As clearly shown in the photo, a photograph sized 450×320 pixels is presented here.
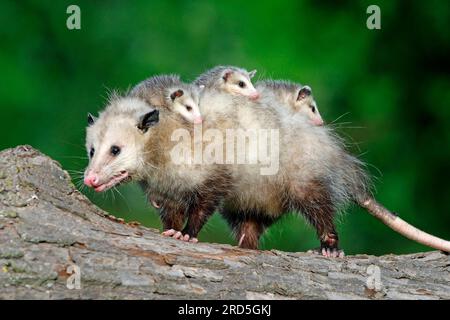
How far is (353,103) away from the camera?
7.25m

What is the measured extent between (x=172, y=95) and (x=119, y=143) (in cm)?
36

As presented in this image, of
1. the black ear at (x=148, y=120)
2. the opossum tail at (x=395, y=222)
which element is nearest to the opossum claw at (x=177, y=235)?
the black ear at (x=148, y=120)

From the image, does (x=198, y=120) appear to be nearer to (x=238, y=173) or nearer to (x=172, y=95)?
(x=172, y=95)

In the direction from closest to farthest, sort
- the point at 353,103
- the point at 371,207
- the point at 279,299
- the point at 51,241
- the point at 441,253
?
the point at 51,241
the point at 279,299
the point at 441,253
the point at 371,207
the point at 353,103

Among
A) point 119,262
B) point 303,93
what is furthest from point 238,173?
point 119,262

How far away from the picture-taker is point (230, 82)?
4598 mm

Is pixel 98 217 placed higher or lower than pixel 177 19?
lower

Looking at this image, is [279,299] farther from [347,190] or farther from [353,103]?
[353,103]

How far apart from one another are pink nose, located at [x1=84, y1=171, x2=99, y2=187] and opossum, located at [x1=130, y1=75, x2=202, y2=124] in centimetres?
53

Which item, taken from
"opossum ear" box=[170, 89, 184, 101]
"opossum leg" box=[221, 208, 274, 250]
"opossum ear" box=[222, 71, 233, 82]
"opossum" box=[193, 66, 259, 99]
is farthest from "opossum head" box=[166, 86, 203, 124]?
"opossum leg" box=[221, 208, 274, 250]

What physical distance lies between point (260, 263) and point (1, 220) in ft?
3.45

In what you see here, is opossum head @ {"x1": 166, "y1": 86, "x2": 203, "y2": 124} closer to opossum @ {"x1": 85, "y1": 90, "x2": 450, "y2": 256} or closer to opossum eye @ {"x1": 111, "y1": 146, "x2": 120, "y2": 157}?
opossum @ {"x1": 85, "y1": 90, "x2": 450, "y2": 256}

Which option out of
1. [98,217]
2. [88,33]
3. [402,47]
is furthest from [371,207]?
[88,33]

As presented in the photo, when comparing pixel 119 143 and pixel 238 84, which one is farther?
pixel 238 84
